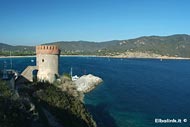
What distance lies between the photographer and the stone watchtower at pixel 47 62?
29.5m

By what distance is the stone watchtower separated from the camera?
96.6ft

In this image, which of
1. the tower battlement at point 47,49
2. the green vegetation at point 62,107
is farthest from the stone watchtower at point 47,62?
the green vegetation at point 62,107

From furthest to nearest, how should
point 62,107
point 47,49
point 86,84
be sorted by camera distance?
point 86,84 → point 47,49 → point 62,107

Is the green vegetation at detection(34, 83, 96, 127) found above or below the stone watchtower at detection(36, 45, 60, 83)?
below

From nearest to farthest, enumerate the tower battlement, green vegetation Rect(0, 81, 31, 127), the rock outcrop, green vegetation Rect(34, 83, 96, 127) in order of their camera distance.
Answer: green vegetation Rect(0, 81, 31, 127), green vegetation Rect(34, 83, 96, 127), the tower battlement, the rock outcrop

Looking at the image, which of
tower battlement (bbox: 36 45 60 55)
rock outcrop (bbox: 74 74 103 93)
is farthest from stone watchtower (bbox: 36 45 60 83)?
rock outcrop (bbox: 74 74 103 93)

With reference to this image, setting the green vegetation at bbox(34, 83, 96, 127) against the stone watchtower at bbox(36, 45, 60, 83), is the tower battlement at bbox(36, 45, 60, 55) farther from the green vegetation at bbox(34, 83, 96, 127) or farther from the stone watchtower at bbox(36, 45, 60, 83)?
the green vegetation at bbox(34, 83, 96, 127)

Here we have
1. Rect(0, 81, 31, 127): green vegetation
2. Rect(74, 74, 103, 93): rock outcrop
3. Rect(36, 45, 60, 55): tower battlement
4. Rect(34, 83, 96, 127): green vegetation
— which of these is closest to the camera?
Rect(0, 81, 31, 127): green vegetation

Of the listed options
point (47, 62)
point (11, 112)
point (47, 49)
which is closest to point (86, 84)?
point (47, 62)

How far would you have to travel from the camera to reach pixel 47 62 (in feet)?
96.8

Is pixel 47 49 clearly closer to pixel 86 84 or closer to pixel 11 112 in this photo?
pixel 11 112

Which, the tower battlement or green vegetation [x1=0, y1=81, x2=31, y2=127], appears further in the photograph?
the tower battlement

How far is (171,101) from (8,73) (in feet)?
A: 105

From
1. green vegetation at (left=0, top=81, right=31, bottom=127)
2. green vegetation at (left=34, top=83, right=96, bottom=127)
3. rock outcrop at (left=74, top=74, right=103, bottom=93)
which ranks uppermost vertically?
green vegetation at (left=0, top=81, right=31, bottom=127)
